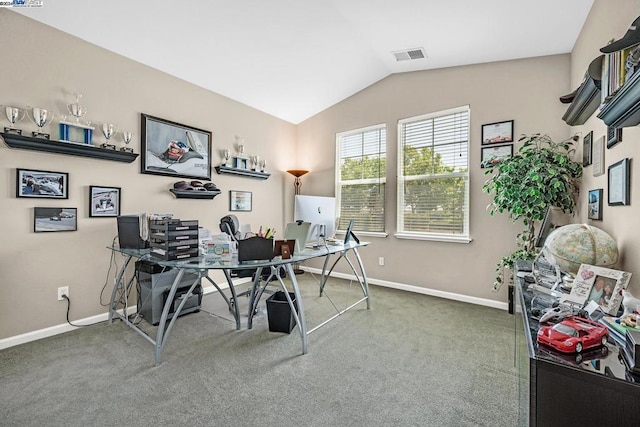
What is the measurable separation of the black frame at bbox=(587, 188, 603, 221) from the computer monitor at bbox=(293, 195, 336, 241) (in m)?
2.21

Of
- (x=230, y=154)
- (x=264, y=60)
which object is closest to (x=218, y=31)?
(x=264, y=60)

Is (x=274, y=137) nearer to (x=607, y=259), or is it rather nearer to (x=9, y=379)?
(x=9, y=379)

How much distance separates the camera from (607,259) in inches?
59.2

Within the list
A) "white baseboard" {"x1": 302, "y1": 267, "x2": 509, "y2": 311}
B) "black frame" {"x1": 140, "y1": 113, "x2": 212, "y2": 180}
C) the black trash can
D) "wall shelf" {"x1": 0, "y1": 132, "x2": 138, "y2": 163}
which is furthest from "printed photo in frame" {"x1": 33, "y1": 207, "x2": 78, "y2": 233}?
"white baseboard" {"x1": 302, "y1": 267, "x2": 509, "y2": 311}

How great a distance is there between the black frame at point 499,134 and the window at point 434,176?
21cm

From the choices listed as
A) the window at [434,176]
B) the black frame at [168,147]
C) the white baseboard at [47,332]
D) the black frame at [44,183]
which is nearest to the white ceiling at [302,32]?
the black frame at [168,147]

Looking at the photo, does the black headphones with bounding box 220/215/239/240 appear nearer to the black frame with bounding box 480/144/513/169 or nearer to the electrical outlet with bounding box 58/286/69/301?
the electrical outlet with bounding box 58/286/69/301

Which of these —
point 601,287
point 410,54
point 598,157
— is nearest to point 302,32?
point 410,54

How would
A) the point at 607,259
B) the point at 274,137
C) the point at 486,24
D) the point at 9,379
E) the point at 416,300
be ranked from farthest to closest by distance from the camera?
the point at 274,137 → the point at 416,300 → the point at 486,24 → the point at 9,379 → the point at 607,259

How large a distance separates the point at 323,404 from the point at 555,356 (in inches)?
53.1

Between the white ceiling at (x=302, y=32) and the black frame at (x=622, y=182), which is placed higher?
the white ceiling at (x=302, y=32)

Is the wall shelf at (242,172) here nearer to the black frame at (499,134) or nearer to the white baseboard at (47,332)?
the white baseboard at (47,332)

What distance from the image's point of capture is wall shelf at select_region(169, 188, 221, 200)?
3510 mm

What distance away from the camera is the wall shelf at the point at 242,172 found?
4002 mm
